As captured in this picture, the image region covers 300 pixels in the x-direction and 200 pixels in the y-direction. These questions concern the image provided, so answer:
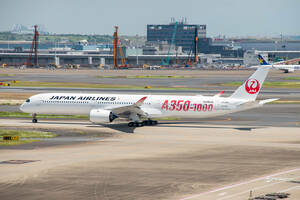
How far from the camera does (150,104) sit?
226 ft

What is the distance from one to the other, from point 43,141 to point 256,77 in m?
27.5

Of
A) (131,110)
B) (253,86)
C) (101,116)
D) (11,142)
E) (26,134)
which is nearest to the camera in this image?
(11,142)

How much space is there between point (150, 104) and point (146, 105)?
536mm

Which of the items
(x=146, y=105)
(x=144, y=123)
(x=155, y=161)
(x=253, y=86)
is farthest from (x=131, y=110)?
(x=155, y=161)

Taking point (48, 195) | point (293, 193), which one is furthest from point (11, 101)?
point (293, 193)

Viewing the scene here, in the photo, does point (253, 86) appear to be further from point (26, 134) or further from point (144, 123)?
point (26, 134)

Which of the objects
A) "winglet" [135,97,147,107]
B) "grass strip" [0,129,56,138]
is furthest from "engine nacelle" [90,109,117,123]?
"grass strip" [0,129,56,138]

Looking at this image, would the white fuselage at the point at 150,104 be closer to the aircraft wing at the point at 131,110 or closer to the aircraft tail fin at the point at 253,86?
the aircraft tail fin at the point at 253,86

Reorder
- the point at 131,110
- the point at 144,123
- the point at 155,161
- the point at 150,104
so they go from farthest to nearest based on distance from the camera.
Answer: the point at 144,123, the point at 150,104, the point at 131,110, the point at 155,161

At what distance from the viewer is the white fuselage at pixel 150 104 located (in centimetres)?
6650

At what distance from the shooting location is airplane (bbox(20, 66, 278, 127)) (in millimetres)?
66125

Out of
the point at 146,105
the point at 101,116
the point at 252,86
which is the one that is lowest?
the point at 101,116

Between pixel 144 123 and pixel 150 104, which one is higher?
pixel 150 104

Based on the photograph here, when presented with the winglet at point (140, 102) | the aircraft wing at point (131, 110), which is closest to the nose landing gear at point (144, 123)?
the aircraft wing at point (131, 110)
